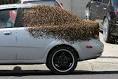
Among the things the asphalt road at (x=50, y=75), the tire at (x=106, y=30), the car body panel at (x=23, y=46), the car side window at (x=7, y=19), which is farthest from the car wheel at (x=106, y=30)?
the car side window at (x=7, y=19)

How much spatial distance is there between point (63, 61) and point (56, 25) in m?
0.89

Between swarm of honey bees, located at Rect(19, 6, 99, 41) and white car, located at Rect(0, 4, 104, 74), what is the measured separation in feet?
0.44

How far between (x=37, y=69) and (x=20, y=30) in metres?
1.59

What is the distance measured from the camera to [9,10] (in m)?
12.4

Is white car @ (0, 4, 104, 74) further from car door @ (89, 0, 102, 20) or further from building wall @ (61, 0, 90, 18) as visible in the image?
building wall @ (61, 0, 90, 18)

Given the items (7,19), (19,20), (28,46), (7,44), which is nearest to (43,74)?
(28,46)

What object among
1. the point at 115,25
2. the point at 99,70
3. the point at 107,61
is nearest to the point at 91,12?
the point at 115,25

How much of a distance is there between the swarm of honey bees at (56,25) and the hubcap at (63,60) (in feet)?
1.14

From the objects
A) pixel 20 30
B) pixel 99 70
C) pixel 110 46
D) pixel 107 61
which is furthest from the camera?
pixel 110 46

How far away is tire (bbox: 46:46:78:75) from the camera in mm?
12297

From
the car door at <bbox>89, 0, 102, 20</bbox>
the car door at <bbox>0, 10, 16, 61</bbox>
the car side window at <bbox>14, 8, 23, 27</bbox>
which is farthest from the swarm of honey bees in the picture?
the car door at <bbox>89, 0, 102, 20</bbox>

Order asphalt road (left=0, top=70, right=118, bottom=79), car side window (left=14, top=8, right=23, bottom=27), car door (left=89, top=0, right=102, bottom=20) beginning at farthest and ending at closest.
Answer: car door (left=89, top=0, right=102, bottom=20)
car side window (left=14, top=8, right=23, bottom=27)
asphalt road (left=0, top=70, right=118, bottom=79)

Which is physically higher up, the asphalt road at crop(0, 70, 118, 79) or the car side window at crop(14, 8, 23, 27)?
the car side window at crop(14, 8, 23, 27)

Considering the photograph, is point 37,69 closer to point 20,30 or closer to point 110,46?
point 20,30
